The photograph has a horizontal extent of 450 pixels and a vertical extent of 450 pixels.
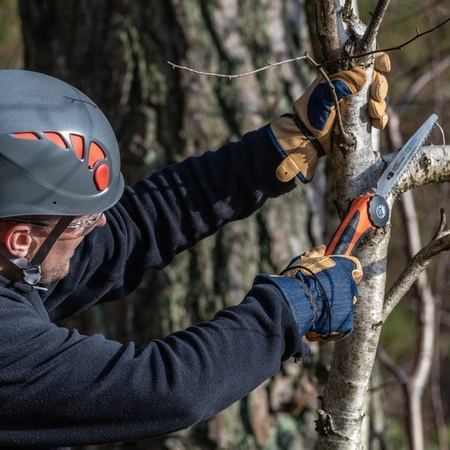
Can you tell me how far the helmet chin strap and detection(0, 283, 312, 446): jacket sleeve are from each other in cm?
11

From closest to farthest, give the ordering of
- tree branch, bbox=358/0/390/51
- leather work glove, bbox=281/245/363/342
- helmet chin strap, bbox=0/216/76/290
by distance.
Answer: tree branch, bbox=358/0/390/51
leather work glove, bbox=281/245/363/342
helmet chin strap, bbox=0/216/76/290

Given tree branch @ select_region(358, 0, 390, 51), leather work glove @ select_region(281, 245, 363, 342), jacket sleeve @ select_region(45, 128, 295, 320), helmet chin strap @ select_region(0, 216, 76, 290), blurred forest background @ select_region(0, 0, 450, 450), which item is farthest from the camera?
blurred forest background @ select_region(0, 0, 450, 450)

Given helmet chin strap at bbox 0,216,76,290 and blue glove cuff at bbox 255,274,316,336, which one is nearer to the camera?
blue glove cuff at bbox 255,274,316,336

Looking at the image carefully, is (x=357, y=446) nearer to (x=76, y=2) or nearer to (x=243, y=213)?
(x=243, y=213)

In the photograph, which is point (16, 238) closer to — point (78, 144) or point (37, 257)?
point (37, 257)

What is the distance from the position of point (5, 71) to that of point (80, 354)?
2.61 feet

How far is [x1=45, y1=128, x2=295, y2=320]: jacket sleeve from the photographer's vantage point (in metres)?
2.52

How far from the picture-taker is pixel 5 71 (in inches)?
86.4

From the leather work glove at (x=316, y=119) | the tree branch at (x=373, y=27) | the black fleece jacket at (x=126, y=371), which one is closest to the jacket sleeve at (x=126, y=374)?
the black fleece jacket at (x=126, y=371)

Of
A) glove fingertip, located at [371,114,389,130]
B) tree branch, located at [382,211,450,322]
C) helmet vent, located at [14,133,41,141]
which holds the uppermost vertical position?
glove fingertip, located at [371,114,389,130]

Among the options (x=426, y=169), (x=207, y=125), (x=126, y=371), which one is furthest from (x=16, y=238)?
(x=207, y=125)

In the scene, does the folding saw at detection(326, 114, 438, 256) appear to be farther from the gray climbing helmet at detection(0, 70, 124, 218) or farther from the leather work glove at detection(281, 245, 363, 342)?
the gray climbing helmet at detection(0, 70, 124, 218)

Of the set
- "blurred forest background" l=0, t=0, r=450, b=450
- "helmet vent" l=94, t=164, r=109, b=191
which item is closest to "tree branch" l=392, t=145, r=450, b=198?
"helmet vent" l=94, t=164, r=109, b=191

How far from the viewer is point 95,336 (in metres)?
2.06
